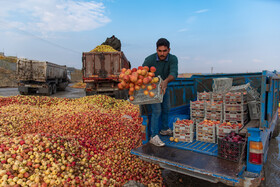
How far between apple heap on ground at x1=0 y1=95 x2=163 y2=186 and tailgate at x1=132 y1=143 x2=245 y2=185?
0.80 m

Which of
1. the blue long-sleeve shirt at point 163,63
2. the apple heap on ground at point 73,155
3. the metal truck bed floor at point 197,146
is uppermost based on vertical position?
the blue long-sleeve shirt at point 163,63

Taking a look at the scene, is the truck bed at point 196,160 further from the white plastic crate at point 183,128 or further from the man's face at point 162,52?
the man's face at point 162,52

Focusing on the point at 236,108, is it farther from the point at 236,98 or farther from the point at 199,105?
the point at 199,105

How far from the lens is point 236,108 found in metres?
5.18

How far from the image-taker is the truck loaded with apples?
10.5 ft

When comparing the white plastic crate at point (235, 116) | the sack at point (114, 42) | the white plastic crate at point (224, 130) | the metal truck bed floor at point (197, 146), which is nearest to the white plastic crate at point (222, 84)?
the white plastic crate at point (235, 116)

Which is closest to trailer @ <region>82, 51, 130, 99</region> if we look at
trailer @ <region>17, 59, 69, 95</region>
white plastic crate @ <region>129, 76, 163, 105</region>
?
trailer @ <region>17, 59, 69, 95</region>

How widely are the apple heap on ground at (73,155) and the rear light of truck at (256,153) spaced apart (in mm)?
2077

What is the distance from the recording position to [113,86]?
15.0 meters

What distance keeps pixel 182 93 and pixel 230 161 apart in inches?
133

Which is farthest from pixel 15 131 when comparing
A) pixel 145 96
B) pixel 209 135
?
pixel 209 135

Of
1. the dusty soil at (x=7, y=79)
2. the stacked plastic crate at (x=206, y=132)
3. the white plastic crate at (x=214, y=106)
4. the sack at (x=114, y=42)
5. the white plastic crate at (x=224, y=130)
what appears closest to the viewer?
the white plastic crate at (x=224, y=130)

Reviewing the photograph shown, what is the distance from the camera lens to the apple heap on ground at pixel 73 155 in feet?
11.6

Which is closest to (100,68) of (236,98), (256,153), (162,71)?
(162,71)
